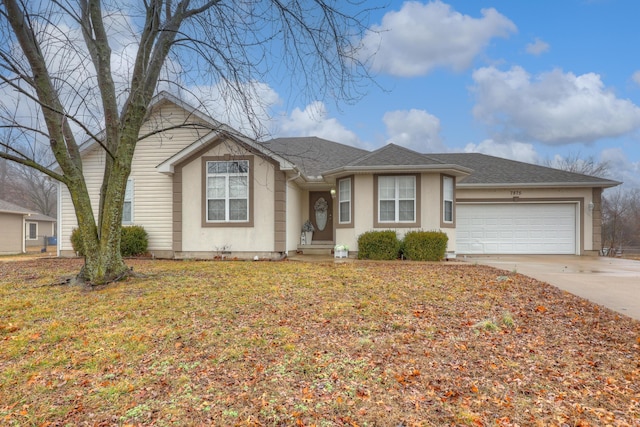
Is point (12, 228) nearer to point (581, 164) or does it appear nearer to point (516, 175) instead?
point (516, 175)

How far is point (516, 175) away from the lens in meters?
14.6

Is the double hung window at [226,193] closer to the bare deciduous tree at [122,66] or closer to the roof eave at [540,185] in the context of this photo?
the bare deciduous tree at [122,66]

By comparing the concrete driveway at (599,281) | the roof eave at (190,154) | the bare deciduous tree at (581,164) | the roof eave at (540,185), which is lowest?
the concrete driveway at (599,281)

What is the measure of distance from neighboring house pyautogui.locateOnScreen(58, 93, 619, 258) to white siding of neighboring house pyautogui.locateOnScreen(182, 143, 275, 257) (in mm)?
33

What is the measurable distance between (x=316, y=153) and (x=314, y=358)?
12.5 meters

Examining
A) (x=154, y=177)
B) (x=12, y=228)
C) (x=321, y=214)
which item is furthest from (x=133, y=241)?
(x=12, y=228)

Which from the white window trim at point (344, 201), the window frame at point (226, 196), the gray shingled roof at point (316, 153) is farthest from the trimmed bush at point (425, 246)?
the window frame at point (226, 196)

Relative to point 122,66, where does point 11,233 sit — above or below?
below

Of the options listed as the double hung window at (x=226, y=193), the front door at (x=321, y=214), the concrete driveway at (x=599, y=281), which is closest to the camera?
the concrete driveway at (x=599, y=281)

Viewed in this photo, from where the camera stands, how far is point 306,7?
22.4 feet

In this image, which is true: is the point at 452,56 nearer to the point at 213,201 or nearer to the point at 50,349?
the point at 213,201

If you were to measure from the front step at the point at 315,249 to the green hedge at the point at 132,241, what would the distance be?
5463mm

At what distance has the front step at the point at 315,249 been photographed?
546 inches

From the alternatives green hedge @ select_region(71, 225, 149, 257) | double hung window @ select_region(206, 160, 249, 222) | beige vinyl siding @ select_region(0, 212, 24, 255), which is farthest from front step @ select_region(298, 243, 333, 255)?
beige vinyl siding @ select_region(0, 212, 24, 255)
